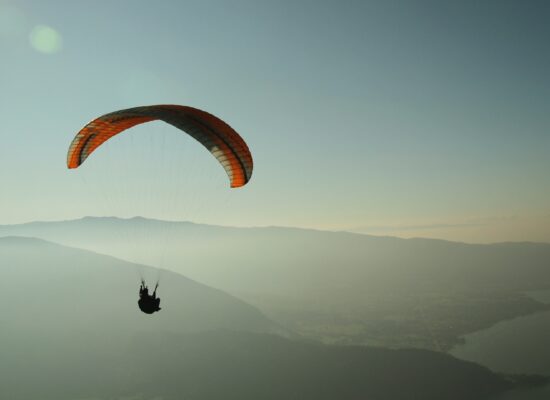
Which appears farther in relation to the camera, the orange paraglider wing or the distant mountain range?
the distant mountain range

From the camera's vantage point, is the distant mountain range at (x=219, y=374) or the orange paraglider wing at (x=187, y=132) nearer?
the orange paraglider wing at (x=187, y=132)

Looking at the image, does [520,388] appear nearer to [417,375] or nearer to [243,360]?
[417,375]

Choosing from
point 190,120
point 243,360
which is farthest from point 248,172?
point 243,360

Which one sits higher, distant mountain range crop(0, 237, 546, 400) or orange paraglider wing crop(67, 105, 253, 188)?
orange paraglider wing crop(67, 105, 253, 188)

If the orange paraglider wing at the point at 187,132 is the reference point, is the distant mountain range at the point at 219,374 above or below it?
below

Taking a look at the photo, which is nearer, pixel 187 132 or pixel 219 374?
pixel 187 132

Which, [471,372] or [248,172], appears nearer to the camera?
[248,172]

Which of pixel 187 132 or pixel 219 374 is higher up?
pixel 187 132

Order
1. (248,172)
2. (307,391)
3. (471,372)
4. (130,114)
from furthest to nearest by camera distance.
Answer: (471,372)
(307,391)
(248,172)
(130,114)
